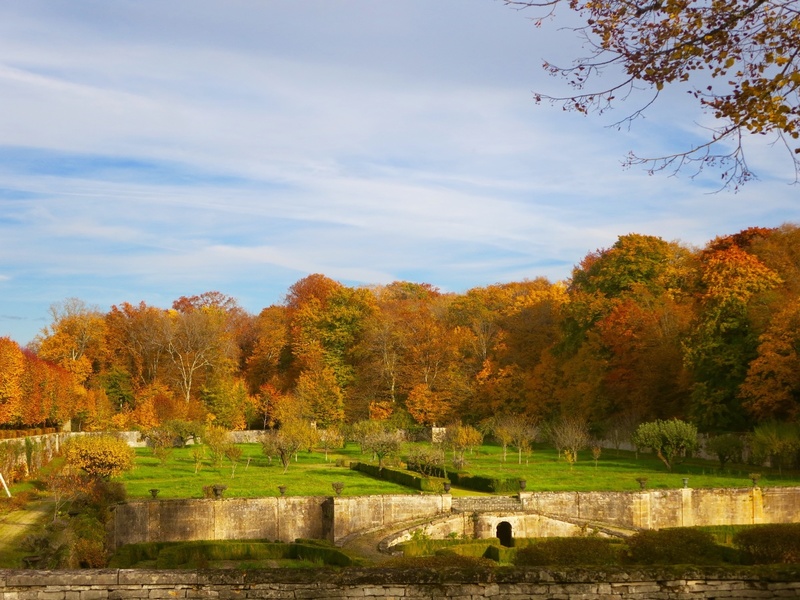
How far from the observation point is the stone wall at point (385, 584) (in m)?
10.4

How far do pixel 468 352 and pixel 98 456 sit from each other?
122 ft

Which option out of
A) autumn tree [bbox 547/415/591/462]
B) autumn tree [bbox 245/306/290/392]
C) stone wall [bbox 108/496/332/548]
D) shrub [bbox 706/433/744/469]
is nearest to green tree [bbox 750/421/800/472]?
shrub [bbox 706/433/744/469]

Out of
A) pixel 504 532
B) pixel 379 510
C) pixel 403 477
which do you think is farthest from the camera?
pixel 403 477

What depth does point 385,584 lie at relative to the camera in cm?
1053

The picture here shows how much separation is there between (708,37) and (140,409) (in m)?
57.5

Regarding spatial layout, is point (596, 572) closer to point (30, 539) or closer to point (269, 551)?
point (269, 551)

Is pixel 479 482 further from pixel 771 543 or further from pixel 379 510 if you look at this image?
pixel 771 543

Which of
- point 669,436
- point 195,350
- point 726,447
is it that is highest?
point 195,350

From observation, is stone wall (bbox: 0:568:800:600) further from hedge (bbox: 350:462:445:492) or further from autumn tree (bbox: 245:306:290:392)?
autumn tree (bbox: 245:306:290:392)

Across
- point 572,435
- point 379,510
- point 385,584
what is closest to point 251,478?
point 379,510

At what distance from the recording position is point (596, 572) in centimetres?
1062

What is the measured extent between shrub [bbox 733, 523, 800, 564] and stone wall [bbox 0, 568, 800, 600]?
8.00 metres

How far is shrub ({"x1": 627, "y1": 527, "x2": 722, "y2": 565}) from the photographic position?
16.9m

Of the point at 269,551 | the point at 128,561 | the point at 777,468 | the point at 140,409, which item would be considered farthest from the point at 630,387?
the point at 140,409
